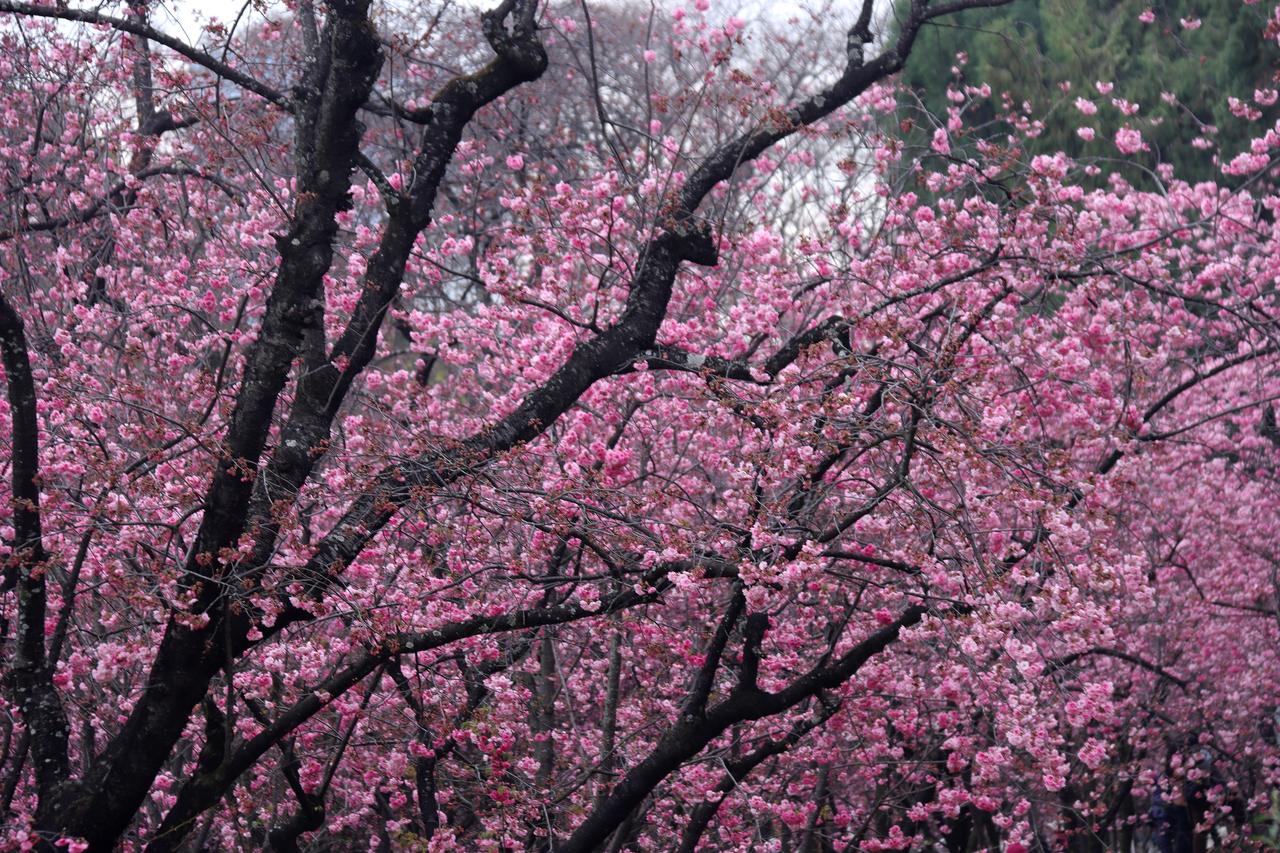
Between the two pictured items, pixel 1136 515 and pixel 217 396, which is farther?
pixel 1136 515

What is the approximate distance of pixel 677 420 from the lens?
9.31m

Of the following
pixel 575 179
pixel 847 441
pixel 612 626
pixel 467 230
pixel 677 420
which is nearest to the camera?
pixel 847 441

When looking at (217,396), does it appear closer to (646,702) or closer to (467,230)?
(646,702)

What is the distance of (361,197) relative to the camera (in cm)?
1143

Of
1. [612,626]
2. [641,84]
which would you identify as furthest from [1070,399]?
[641,84]

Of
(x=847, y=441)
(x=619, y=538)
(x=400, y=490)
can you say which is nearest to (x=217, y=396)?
(x=400, y=490)

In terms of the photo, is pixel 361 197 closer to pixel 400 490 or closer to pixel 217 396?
pixel 217 396

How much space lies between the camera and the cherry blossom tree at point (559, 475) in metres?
5.65

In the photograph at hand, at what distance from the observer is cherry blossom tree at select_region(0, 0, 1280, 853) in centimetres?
565

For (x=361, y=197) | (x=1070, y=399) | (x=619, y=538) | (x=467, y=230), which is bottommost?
(x=619, y=538)

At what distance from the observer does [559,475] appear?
290 inches

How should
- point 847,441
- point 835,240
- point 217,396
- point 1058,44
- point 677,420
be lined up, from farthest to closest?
point 1058,44 → point 835,240 → point 677,420 → point 217,396 → point 847,441

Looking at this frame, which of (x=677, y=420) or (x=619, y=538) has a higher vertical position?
(x=677, y=420)

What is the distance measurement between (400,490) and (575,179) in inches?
277
